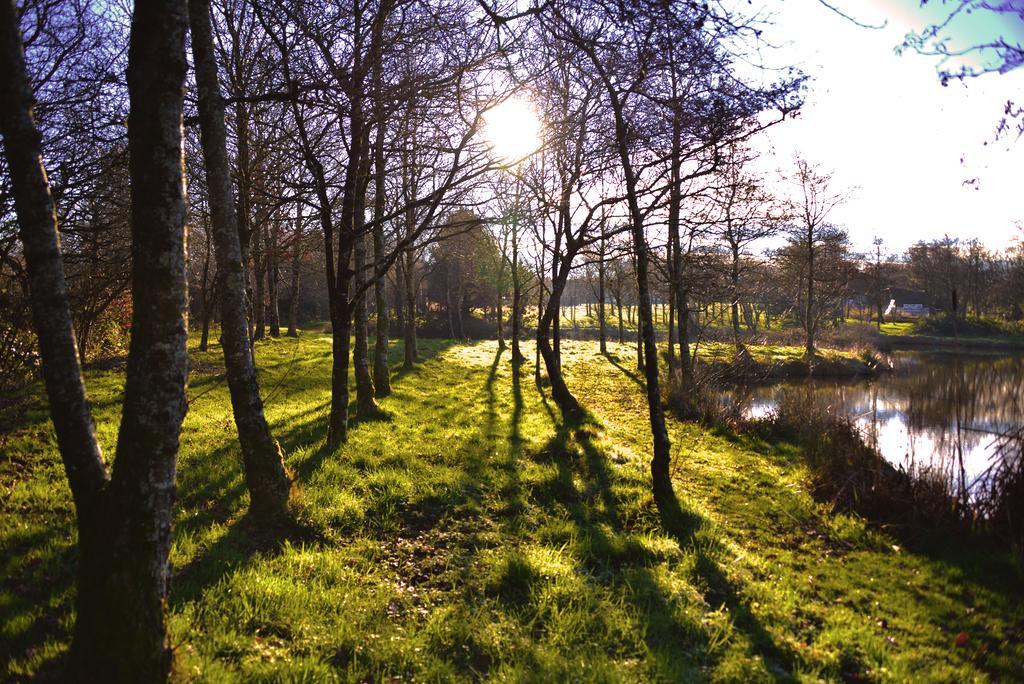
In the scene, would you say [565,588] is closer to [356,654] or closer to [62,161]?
[356,654]

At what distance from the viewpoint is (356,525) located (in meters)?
5.45

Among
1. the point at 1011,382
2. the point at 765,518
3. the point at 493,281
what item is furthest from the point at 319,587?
the point at 493,281

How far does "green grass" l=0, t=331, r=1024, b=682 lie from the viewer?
3.59 m

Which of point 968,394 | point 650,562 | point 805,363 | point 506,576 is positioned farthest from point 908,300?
point 506,576

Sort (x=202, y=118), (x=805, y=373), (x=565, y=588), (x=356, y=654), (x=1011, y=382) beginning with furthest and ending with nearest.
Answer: (x=805, y=373) < (x=1011, y=382) < (x=202, y=118) < (x=565, y=588) < (x=356, y=654)

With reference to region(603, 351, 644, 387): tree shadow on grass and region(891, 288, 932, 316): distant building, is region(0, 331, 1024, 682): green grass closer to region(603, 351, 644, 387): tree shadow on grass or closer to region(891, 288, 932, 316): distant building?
region(603, 351, 644, 387): tree shadow on grass

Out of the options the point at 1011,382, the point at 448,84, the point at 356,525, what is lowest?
the point at 1011,382

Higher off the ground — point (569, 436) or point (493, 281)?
point (493, 281)

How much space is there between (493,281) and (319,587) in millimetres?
30478

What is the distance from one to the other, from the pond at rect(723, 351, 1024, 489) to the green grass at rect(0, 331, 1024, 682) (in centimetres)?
212

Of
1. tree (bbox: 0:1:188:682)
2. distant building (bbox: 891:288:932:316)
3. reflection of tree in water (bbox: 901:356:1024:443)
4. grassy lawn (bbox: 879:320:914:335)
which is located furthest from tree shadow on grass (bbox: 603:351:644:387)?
distant building (bbox: 891:288:932:316)

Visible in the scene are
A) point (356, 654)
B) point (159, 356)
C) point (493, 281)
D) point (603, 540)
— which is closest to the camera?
point (159, 356)

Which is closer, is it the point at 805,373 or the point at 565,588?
the point at 565,588

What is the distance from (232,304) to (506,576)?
3.87m
